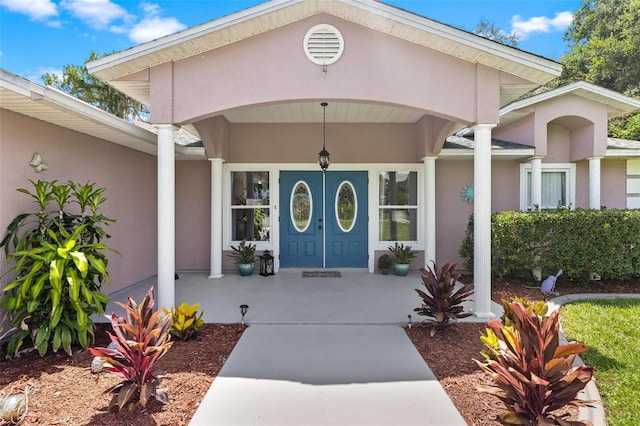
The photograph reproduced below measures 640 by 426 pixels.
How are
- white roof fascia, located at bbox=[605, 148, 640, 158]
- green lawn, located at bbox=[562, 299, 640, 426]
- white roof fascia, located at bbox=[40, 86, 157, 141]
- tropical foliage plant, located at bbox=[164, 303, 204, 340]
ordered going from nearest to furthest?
1. green lawn, located at bbox=[562, 299, 640, 426]
2. white roof fascia, located at bbox=[40, 86, 157, 141]
3. tropical foliage plant, located at bbox=[164, 303, 204, 340]
4. white roof fascia, located at bbox=[605, 148, 640, 158]

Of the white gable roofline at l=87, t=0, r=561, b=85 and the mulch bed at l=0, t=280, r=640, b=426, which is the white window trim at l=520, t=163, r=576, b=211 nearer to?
the white gable roofline at l=87, t=0, r=561, b=85

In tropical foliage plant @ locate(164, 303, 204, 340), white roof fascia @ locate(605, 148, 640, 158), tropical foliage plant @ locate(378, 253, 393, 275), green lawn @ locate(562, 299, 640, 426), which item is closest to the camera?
green lawn @ locate(562, 299, 640, 426)

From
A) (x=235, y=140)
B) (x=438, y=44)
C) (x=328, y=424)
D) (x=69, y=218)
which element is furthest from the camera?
(x=235, y=140)

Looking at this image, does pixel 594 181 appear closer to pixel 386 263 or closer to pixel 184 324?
pixel 386 263

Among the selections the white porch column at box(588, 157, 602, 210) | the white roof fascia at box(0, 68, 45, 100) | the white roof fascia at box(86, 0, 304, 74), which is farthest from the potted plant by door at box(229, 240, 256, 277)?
the white porch column at box(588, 157, 602, 210)

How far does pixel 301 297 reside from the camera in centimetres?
613

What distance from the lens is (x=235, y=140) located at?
838cm

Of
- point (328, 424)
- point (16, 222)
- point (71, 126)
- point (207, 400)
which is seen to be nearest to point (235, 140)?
point (71, 126)

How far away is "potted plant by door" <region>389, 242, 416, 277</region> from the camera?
7.93 metres

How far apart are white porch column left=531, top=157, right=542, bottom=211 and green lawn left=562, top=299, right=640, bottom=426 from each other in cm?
270

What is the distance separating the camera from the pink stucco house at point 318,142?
15.5ft

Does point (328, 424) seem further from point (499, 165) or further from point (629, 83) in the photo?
point (629, 83)

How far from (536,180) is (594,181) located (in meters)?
1.37

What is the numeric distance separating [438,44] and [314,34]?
173 centimetres
